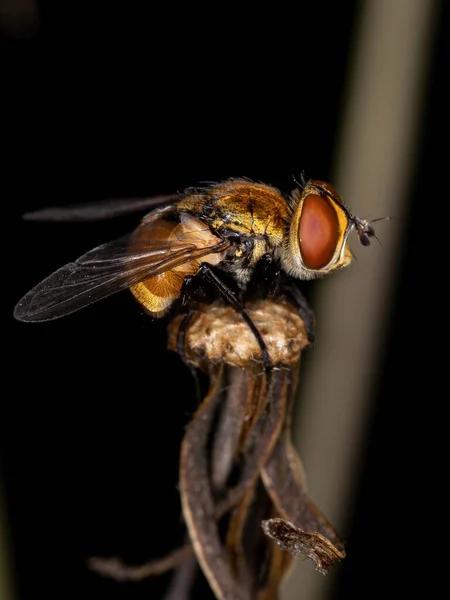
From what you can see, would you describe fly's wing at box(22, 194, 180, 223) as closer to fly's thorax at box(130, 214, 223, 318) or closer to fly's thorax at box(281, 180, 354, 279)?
fly's thorax at box(130, 214, 223, 318)

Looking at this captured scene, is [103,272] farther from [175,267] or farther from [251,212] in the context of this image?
[251,212]

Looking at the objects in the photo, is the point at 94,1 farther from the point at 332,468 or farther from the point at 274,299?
the point at 332,468

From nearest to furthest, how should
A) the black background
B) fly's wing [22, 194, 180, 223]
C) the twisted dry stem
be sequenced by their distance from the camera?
the twisted dry stem
fly's wing [22, 194, 180, 223]
the black background

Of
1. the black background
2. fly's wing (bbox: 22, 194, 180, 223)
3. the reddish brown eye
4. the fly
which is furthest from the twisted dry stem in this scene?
the black background

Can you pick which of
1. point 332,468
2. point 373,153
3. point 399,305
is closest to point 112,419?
point 332,468

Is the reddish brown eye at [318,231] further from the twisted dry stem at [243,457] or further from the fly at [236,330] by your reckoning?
the twisted dry stem at [243,457]

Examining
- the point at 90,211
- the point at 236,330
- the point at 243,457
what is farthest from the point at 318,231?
the point at 90,211
